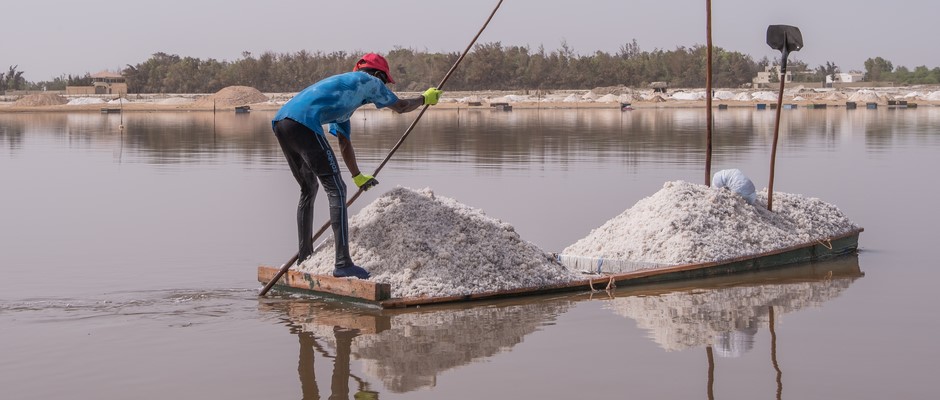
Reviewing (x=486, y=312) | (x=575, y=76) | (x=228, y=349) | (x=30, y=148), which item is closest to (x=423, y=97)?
(x=486, y=312)

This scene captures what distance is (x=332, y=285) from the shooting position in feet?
26.2

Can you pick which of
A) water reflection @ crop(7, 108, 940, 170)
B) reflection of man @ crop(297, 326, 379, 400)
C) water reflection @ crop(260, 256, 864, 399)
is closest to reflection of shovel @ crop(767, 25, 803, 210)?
water reflection @ crop(260, 256, 864, 399)

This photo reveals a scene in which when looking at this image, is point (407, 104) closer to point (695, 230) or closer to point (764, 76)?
point (695, 230)

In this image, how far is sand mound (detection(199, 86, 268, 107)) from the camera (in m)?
81.9

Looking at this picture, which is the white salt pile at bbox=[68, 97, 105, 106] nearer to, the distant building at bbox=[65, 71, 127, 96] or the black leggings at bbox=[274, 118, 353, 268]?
the distant building at bbox=[65, 71, 127, 96]

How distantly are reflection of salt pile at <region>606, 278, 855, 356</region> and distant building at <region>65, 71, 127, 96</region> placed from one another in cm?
9574

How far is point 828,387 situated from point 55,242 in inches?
317

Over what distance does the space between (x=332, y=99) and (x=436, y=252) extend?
1.24m

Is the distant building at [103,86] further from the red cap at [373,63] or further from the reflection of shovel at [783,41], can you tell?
the red cap at [373,63]

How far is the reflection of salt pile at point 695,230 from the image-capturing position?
9.27 m

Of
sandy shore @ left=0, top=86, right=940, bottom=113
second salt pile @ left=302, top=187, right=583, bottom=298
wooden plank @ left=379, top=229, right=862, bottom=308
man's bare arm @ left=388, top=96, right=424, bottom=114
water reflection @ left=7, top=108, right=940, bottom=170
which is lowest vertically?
wooden plank @ left=379, top=229, right=862, bottom=308

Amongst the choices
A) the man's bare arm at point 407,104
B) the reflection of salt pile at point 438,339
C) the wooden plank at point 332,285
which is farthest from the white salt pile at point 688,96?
the reflection of salt pile at point 438,339

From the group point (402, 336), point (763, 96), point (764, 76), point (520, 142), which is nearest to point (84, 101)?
point (763, 96)

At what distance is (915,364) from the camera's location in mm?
6461
